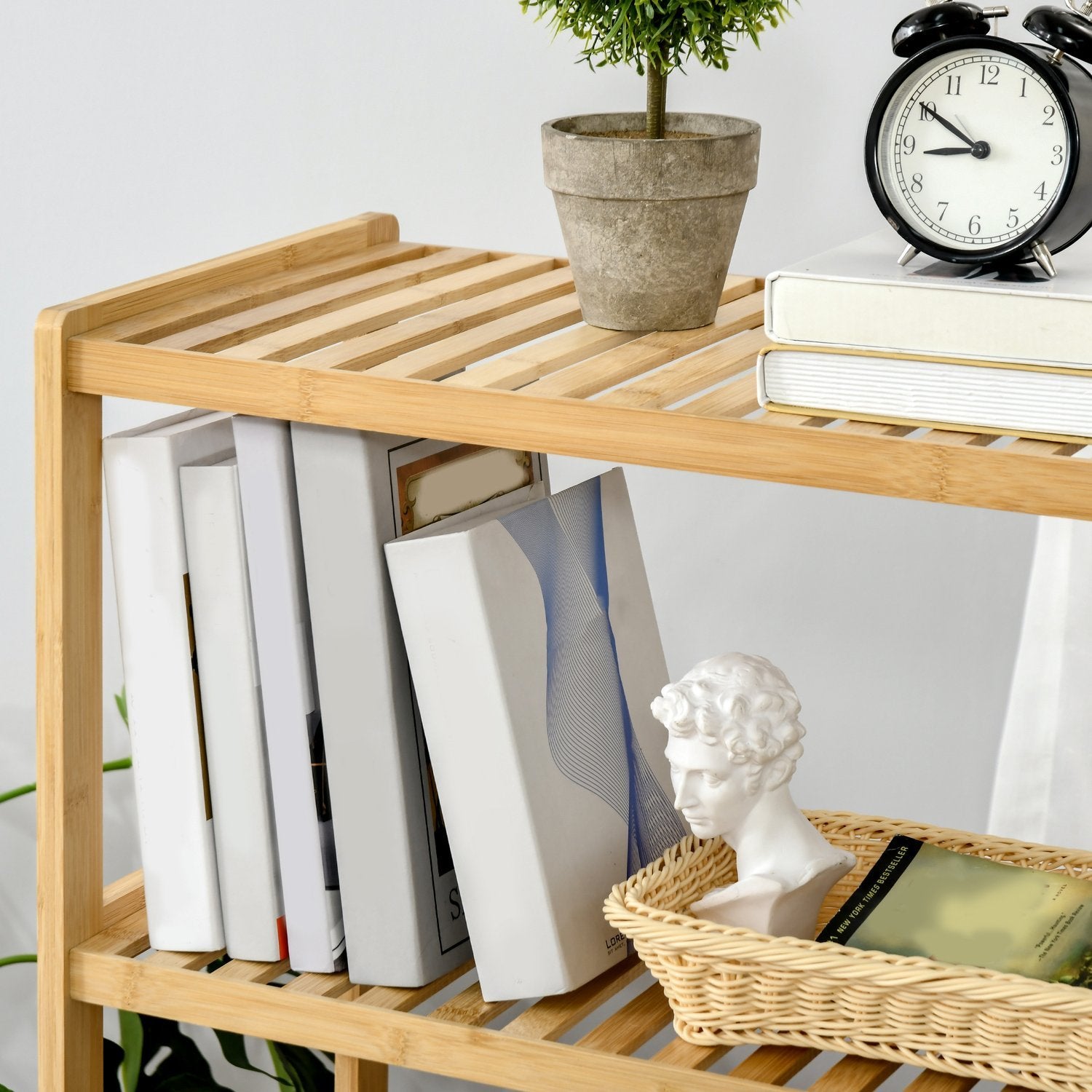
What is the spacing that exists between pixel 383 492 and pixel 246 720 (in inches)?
7.2

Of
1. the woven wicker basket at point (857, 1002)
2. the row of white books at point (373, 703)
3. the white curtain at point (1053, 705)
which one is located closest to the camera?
the woven wicker basket at point (857, 1002)

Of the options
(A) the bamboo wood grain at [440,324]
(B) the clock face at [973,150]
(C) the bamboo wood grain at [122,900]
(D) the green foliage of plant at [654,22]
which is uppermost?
(D) the green foliage of plant at [654,22]

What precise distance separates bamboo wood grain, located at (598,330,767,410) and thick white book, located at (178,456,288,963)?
268 mm

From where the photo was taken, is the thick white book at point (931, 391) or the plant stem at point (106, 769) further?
the plant stem at point (106, 769)

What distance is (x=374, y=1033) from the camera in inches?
41.5

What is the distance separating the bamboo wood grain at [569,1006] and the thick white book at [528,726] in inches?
0.5

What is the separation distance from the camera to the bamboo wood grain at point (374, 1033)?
99 centimetres

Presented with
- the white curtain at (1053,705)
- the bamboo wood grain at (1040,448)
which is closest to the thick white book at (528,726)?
the bamboo wood grain at (1040,448)

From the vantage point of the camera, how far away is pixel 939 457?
0.83m

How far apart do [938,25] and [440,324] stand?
363 millimetres

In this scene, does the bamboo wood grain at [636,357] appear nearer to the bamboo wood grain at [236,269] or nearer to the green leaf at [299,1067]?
the bamboo wood grain at [236,269]

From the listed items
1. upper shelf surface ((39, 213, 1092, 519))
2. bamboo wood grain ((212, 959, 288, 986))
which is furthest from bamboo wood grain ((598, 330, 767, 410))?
bamboo wood grain ((212, 959, 288, 986))

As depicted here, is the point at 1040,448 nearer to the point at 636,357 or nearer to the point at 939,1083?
the point at 636,357

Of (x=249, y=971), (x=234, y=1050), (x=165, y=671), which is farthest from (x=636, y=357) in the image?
(x=234, y=1050)
